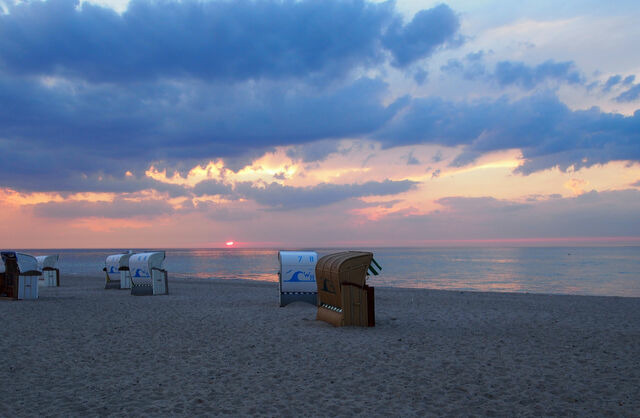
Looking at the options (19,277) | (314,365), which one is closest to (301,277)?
(314,365)

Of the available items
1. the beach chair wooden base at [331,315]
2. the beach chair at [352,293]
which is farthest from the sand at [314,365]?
the beach chair at [352,293]

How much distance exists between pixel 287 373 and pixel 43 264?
33006 millimetres

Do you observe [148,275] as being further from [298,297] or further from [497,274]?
[497,274]

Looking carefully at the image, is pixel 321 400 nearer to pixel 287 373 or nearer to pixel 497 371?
pixel 287 373

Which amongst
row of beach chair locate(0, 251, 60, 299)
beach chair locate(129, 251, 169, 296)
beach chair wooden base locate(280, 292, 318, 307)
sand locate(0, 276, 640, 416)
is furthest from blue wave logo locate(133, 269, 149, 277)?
beach chair wooden base locate(280, 292, 318, 307)

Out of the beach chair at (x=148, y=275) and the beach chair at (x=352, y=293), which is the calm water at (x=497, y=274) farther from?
the beach chair at (x=352, y=293)

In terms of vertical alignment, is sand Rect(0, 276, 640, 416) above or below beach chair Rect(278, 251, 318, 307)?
below

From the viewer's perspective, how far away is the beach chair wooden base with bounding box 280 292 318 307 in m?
19.6

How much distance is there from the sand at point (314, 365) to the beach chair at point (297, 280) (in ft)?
7.99

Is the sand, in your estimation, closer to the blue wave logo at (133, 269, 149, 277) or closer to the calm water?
the blue wave logo at (133, 269, 149, 277)

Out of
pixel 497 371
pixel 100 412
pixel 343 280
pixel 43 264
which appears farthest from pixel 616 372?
pixel 43 264

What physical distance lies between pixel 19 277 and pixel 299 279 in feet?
43.0

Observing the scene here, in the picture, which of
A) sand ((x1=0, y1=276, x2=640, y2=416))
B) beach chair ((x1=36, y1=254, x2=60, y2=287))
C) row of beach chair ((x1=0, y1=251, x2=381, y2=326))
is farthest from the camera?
beach chair ((x1=36, y1=254, x2=60, y2=287))

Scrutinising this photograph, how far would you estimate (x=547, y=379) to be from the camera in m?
8.47
